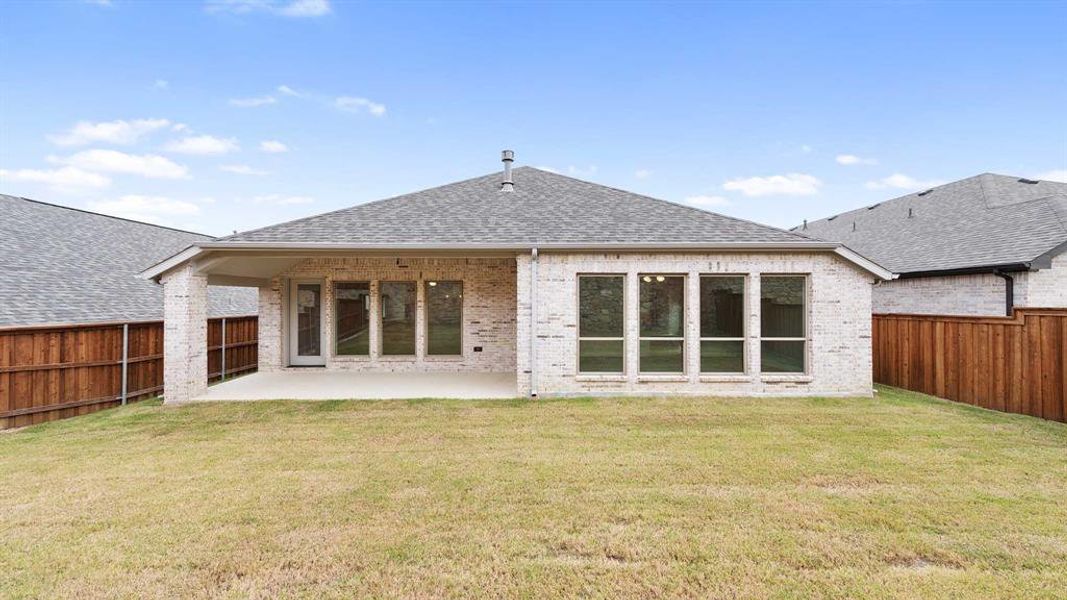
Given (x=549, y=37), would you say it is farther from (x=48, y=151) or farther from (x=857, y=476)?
(x=48, y=151)

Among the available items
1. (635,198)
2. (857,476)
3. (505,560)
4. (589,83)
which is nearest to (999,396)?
(857,476)

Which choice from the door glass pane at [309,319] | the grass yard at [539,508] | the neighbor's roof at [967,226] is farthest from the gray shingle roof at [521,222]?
the neighbor's roof at [967,226]

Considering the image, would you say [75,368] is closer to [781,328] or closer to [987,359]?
[781,328]

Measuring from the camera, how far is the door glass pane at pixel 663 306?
866cm

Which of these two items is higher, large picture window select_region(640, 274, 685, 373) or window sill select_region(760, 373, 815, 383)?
large picture window select_region(640, 274, 685, 373)

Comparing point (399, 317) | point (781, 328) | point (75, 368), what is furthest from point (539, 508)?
point (75, 368)

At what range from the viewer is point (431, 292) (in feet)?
37.8

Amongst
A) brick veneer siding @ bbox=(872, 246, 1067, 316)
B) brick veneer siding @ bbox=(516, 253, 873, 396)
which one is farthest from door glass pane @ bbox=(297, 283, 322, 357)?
brick veneer siding @ bbox=(872, 246, 1067, 316)

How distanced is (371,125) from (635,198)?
15933mm

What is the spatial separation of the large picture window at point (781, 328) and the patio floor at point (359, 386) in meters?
5.09

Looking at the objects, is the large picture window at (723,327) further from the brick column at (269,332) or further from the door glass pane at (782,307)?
the brick column at (269,332)

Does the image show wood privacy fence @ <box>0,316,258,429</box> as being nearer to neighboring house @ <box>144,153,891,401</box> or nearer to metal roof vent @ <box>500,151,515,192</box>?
neighboring house @ <box>144,153,891,401</box>

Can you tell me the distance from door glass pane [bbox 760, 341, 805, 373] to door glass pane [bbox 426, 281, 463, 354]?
7.10m

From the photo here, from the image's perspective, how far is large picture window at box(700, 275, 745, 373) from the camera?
8672mm
